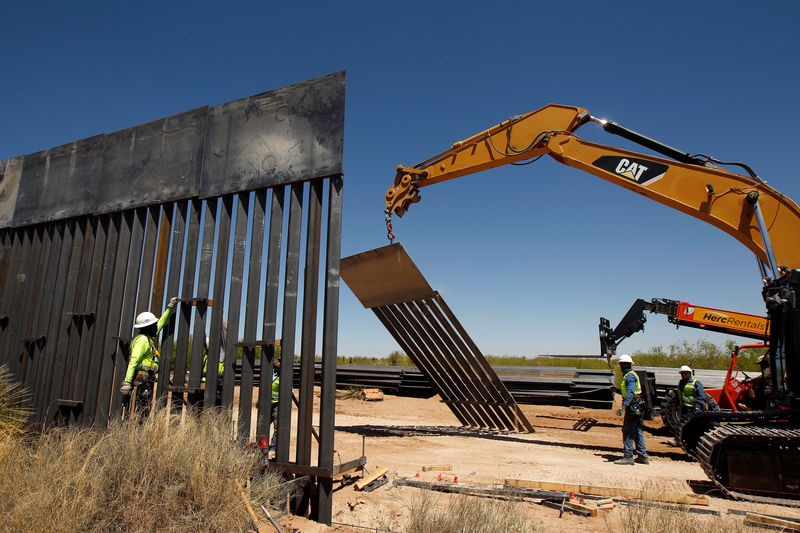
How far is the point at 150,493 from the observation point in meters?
4.05

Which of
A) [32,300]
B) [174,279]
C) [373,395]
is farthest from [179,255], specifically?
[373,395]

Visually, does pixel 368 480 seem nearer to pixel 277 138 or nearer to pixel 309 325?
pixel 309 325

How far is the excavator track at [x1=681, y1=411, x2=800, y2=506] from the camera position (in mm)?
6703

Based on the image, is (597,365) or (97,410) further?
(597,365)

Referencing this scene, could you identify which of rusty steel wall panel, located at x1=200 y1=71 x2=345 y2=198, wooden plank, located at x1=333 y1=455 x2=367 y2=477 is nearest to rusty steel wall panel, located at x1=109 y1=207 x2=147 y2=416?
rusty steel wall panel, located at x1=200 y1=71 x2=345 y2=198

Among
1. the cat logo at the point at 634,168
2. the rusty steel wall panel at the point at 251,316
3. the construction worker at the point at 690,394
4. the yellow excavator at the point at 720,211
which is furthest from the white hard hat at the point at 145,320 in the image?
the construction worker at the point at 690,394

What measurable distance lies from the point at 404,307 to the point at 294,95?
5494mm

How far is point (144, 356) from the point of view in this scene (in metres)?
6.22

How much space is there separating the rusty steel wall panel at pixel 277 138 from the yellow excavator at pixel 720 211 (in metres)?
4.22

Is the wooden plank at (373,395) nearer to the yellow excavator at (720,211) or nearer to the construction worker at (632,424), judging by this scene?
the yellow excavator at (720,211)

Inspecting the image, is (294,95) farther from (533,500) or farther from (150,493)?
(533,500)

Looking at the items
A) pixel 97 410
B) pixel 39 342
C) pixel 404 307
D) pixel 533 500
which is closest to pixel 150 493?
pixel 97 410

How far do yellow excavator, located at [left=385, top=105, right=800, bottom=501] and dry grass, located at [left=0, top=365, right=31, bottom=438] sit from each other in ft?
21.5

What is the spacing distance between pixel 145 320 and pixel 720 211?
893 cm
